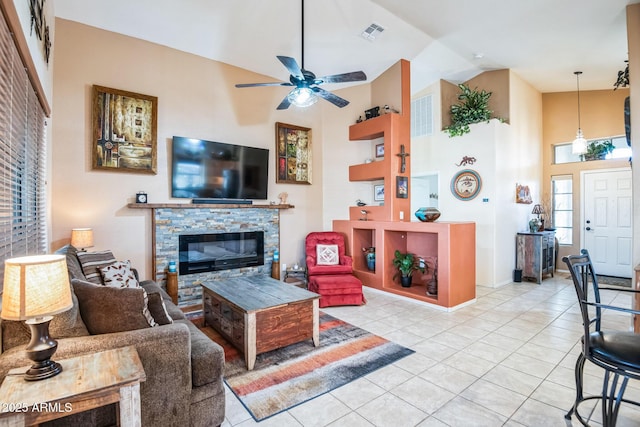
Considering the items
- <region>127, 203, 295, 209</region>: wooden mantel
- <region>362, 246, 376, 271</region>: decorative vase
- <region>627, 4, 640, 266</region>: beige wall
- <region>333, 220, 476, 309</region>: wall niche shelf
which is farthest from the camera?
<region>362, 246, 376, 271</region>: decorative vase

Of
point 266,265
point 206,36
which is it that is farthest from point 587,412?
point 206,36

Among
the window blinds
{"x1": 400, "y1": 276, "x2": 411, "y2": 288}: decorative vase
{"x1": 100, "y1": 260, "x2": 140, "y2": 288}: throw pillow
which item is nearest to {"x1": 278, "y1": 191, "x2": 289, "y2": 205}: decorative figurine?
{"x1": 400, "y1": 276, "x2": 411, "y2": 288}: decorative vase

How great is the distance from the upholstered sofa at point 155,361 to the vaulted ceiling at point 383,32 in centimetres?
363

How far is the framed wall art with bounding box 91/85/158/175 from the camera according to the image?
3.91 metres

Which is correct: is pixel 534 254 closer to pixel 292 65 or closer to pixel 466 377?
pixel 466 377

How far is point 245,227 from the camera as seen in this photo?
16.6 feet

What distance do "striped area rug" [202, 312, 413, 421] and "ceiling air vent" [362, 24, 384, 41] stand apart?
402 cm

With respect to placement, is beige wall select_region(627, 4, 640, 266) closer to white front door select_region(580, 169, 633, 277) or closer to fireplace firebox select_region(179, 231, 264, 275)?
white front door select_region(580, 169, 633, 277)

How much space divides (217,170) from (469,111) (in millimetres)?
4627

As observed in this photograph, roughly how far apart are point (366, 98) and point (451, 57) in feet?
5.19

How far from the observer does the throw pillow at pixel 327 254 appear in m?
5.06

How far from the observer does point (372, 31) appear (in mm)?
4391

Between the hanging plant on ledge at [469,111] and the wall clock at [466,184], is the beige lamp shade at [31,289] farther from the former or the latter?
the hanging plant on ledge at [469,111]

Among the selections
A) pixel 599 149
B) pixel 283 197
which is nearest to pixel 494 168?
pixel 599 149
